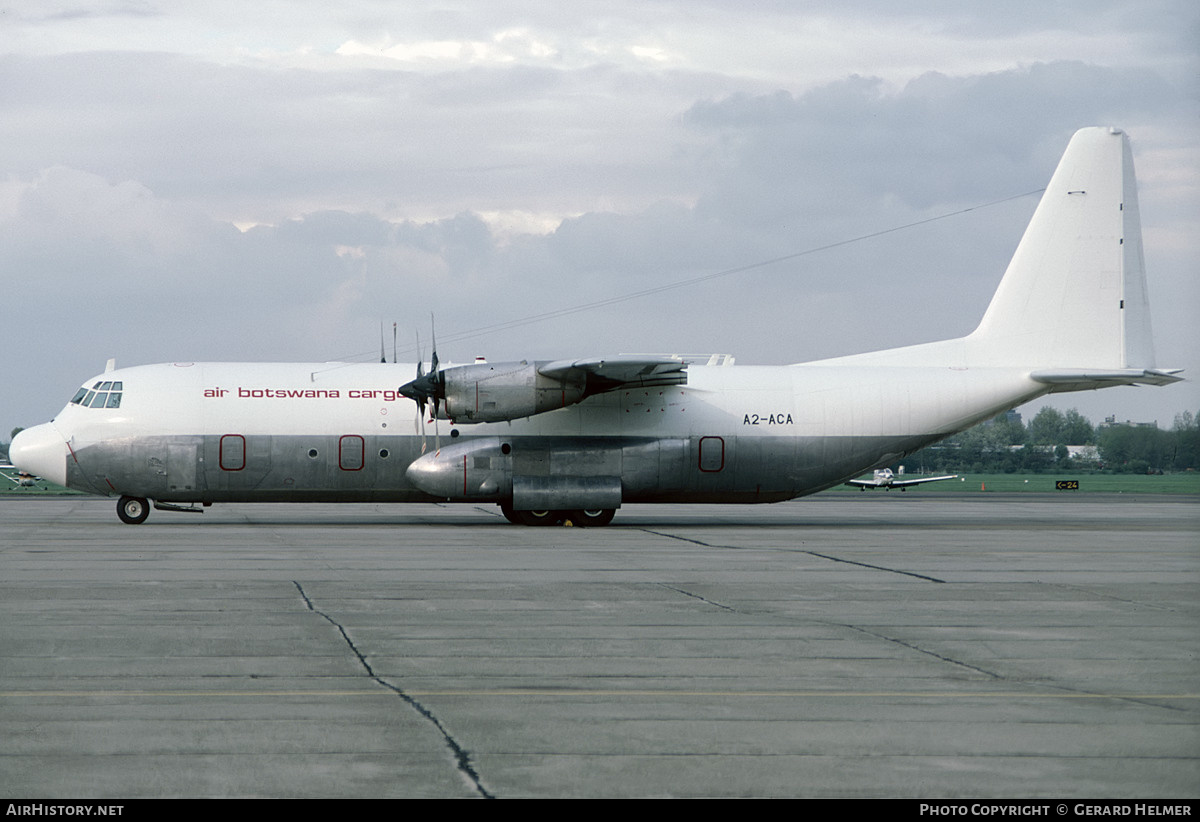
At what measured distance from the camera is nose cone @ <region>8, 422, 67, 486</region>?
101ft

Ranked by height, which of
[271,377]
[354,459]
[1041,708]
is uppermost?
[271,377]

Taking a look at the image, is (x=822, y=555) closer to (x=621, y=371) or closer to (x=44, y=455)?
(x=621, y=371)

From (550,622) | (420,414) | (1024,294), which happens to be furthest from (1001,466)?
(550,622)

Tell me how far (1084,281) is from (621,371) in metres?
14.0

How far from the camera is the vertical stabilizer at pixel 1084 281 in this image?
33719 millimetres

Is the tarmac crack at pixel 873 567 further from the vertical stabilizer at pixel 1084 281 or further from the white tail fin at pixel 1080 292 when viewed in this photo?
the vertical stabilizer at pixel 1084 281

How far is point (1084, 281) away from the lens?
34.0m

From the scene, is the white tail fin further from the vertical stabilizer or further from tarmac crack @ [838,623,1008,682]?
tarmac crack @ [838,623,1008,682]

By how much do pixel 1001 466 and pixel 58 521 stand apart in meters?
125

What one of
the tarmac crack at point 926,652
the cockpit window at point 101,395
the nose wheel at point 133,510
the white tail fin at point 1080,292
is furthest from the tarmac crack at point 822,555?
the cockpit window at point 101,395

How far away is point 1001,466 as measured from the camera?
5586 inches

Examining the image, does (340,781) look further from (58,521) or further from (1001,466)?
(1001,466)

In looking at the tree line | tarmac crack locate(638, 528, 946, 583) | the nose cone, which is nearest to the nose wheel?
the nose cone

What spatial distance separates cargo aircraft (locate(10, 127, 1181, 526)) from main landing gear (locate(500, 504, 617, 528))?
2.4 inches
